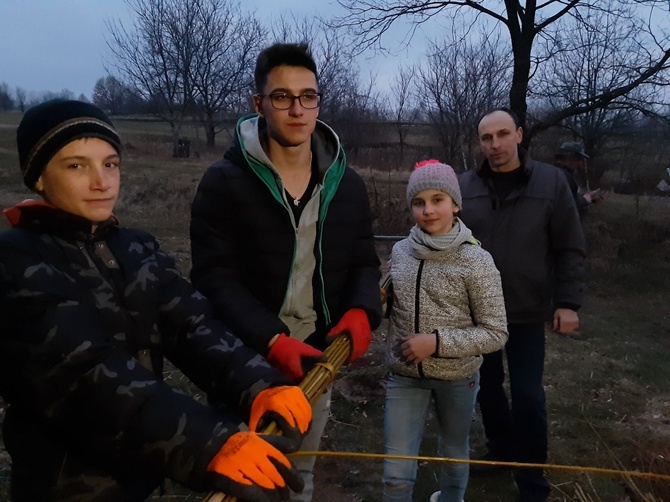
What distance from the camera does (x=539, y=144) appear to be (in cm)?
1550

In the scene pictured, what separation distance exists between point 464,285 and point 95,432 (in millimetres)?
1596

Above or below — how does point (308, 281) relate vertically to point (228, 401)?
above

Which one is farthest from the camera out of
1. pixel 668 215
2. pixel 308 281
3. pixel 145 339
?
pixel 668 215

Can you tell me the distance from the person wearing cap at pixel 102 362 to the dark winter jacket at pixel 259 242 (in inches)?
15.3

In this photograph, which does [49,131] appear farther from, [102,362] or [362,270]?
[362,270]

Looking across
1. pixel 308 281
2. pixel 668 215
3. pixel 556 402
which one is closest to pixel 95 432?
pixel 308 281

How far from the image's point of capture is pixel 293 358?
5.91 ft

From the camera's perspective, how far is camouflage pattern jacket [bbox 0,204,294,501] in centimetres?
117

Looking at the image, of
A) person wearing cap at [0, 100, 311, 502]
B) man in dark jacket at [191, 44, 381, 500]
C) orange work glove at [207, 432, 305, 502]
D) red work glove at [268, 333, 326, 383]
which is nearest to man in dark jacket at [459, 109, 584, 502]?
man in dark jacket at [191, 44, 381, 500]

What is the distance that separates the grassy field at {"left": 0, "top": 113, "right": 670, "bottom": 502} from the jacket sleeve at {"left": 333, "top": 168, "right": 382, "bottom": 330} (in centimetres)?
133

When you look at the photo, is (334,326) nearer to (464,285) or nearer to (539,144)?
(464,285)

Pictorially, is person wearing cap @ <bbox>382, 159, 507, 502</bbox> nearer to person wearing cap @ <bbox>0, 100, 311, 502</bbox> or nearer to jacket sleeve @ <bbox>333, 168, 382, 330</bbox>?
jacket sleeve @ <bbox>333, 168, 382, 330</bbox>

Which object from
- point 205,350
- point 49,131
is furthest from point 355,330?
point 49,131

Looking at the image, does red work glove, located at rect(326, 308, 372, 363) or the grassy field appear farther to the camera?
the grassy field
